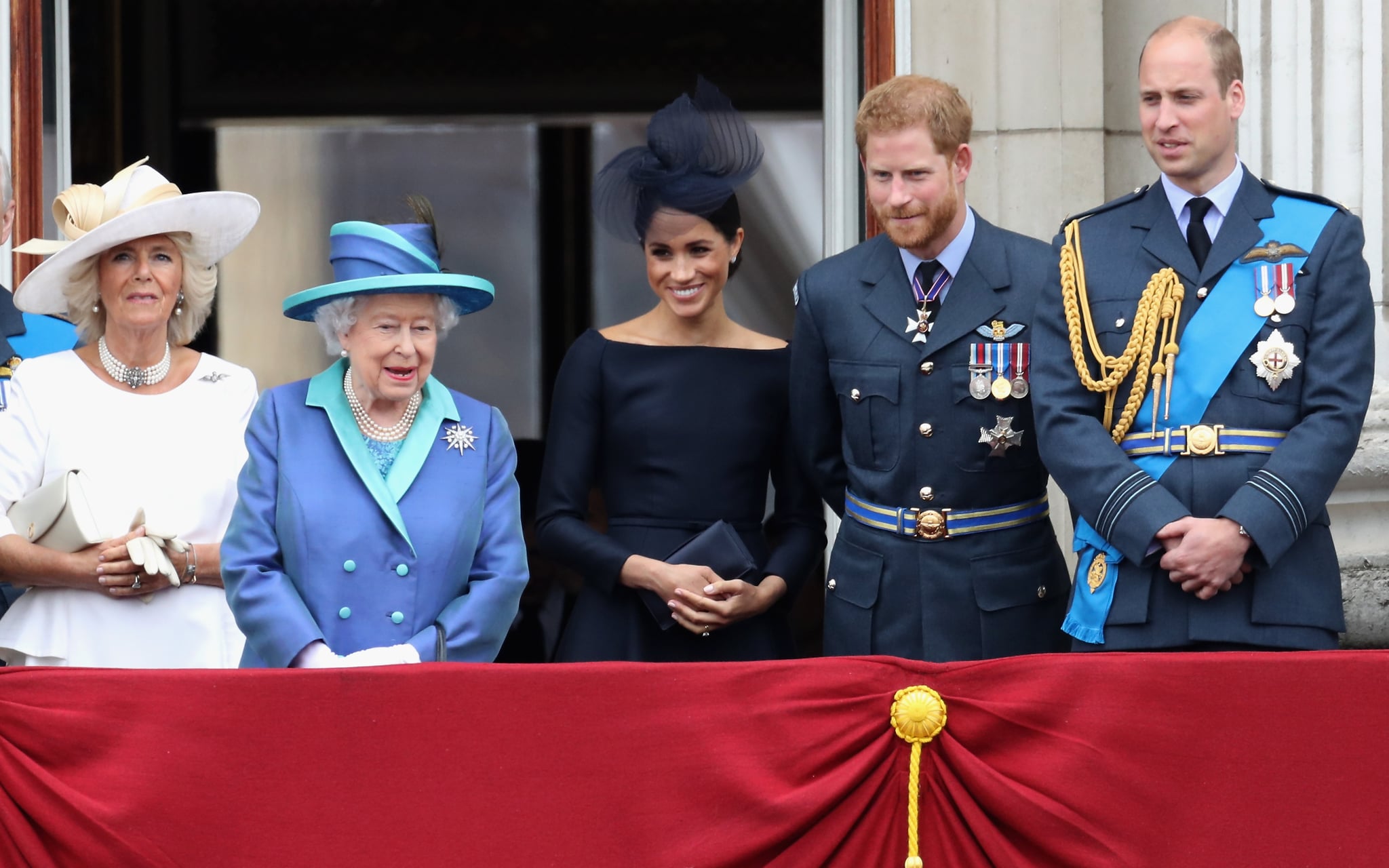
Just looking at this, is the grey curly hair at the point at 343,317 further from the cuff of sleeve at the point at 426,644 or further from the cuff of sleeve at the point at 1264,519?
the cuff of sleeve at the point at 1264,519

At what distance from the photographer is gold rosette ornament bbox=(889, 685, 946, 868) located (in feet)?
8.39

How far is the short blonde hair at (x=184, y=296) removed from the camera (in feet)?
10.8

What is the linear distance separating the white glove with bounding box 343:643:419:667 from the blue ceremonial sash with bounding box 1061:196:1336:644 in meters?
1.11

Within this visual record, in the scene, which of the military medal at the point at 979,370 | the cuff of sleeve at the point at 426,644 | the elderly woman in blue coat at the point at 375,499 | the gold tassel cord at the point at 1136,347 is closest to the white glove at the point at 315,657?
the elderly woman in blue coat at the point at 375,499

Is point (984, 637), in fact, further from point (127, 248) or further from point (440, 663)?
point (127, 248)

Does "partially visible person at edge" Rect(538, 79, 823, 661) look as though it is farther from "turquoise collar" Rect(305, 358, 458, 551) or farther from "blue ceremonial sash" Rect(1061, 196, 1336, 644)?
"blue ceremonial sash" Rect(1061, 196, 1336, 644)

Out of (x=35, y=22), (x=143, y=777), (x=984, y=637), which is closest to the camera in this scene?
(x=143, y=777)

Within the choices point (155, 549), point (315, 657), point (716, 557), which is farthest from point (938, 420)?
point (155, 549)

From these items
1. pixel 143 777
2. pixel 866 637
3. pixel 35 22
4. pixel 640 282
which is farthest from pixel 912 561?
pixel 640 282

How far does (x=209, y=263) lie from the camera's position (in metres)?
3.43

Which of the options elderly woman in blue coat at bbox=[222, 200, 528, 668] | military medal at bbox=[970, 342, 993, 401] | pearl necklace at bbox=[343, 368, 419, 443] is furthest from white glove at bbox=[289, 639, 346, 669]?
military medal at bbox=[970, 342, 993, 401]

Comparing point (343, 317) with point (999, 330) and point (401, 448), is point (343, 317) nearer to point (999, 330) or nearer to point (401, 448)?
point (401, 448)

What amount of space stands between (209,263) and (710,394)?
→ 0.99 m

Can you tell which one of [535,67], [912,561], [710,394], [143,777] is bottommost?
[143,777]
